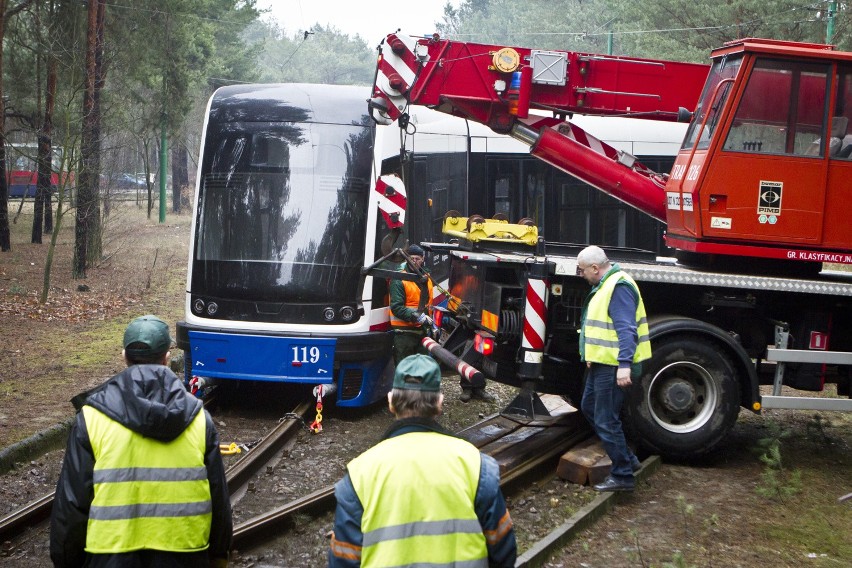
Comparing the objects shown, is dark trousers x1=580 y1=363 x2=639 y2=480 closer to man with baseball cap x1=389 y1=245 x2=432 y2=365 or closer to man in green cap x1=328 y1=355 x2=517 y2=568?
man with baseball cap x1=389 y1=245 x2=432 y2=365

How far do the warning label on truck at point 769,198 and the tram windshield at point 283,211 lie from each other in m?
3.75

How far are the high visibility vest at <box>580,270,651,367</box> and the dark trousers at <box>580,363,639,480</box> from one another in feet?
0.42

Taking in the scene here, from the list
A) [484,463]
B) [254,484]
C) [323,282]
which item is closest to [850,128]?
[323,282]

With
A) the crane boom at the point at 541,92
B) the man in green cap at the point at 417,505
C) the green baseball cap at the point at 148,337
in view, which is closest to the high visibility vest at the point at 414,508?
the man in green cap at the point at 417,505

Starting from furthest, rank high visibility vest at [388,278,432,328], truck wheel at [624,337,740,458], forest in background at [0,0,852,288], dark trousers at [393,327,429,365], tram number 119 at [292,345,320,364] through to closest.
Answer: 1. forest in background at [0,0,852,288]
2. dark trousers at [393,327,429,365]
3. high visibility vest at [388,278,432,328]
4. tram number 119 at [292,345,320,364]
5. truck wheel at [624,337,740,458]

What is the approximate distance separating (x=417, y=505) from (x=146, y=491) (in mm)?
1133

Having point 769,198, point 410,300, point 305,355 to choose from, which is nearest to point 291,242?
point 305,355

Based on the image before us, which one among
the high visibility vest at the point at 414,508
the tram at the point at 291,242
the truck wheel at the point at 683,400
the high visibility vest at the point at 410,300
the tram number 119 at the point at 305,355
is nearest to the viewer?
the high visibility vest at the point at 414,508

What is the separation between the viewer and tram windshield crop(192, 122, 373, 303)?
9547 mm

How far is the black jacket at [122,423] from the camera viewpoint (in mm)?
3451

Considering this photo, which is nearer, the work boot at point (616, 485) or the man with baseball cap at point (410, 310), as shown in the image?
the work boot at point (616, 485)

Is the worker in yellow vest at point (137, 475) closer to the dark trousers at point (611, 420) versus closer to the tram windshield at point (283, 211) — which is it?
the dark trousers at point (611, 420)

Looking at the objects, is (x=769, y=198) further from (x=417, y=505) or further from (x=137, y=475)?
(x=137, y=475)

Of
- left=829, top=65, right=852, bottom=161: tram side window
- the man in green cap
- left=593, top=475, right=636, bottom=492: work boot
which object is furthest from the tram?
the man in green cap
